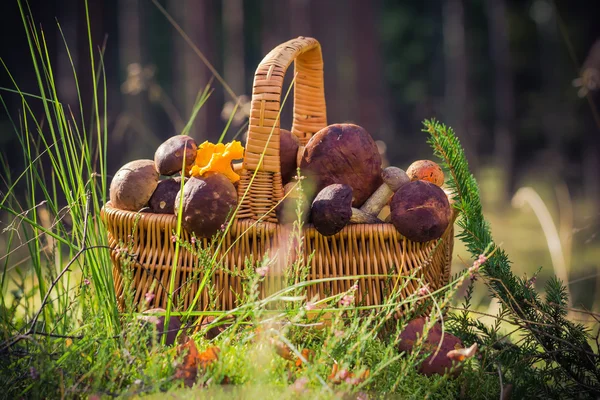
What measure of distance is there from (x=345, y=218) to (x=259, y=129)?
350 millimetres

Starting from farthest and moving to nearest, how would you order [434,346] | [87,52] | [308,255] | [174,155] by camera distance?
[87,52], [174,155], [308,255], [434,346]

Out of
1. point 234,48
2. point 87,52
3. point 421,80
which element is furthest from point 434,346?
point 421,80

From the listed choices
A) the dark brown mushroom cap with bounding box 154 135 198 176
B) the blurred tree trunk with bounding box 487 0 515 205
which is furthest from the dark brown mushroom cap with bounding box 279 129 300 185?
the blurred tree trunk with bounding box 487 0 515 205

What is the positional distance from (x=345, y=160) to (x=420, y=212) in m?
0.30

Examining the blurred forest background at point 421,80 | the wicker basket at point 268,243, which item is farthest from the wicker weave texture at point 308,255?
the blurred forest background at point 421,80

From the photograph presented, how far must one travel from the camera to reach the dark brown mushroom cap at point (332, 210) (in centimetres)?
141

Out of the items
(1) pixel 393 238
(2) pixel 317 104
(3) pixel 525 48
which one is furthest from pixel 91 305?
(3) pixel 525 48

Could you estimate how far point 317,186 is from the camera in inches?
64.7

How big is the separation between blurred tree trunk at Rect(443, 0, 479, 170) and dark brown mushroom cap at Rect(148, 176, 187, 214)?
901cm

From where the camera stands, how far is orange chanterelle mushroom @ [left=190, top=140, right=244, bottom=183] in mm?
1550

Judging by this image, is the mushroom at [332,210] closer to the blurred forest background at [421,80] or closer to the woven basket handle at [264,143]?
the woven basket handle at [264,143]

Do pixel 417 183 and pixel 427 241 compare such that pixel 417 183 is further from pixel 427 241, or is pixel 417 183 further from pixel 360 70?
→ pixel 360 70

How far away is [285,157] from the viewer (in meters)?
1.75

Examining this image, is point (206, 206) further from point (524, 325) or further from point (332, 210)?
point (524, 325)
